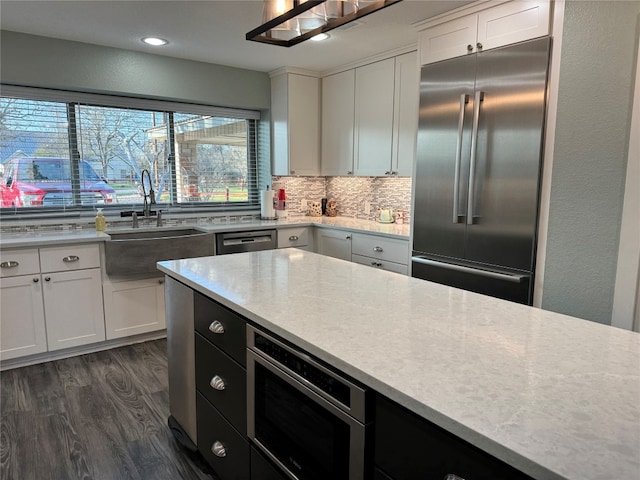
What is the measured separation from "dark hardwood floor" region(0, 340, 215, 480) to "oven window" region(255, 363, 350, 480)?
77 centimetres

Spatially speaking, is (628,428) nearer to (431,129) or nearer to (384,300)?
(384,300)

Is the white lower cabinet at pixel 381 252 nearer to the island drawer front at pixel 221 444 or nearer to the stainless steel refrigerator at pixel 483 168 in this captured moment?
the stainless steel refrigerator at pixel 483 168

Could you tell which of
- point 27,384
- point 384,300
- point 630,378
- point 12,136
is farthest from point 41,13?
point 630,378

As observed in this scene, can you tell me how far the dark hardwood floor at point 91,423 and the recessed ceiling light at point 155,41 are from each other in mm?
2429

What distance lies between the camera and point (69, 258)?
3111 mm

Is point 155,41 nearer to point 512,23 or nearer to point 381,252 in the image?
point 381,252

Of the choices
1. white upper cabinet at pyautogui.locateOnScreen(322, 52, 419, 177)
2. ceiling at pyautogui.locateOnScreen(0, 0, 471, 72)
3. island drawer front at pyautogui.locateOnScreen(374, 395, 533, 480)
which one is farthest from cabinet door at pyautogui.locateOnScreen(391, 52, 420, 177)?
island drawer front at pyautogui.locateOnScreen(374, 395, 533, 480)

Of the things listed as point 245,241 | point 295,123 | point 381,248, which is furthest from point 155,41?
point 381,248

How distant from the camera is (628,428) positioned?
0.77 meters

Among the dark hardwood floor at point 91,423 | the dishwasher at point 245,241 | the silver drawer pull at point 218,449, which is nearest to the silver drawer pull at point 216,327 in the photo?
the silver drawer pull at point 218,449

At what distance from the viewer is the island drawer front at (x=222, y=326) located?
5.12 feet

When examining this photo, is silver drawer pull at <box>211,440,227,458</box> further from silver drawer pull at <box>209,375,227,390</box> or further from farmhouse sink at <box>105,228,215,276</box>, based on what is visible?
farmhouse sink at <box>105,228,215,276</box>

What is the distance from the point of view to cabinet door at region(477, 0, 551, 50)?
7.58ft

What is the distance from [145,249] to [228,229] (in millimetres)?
737
